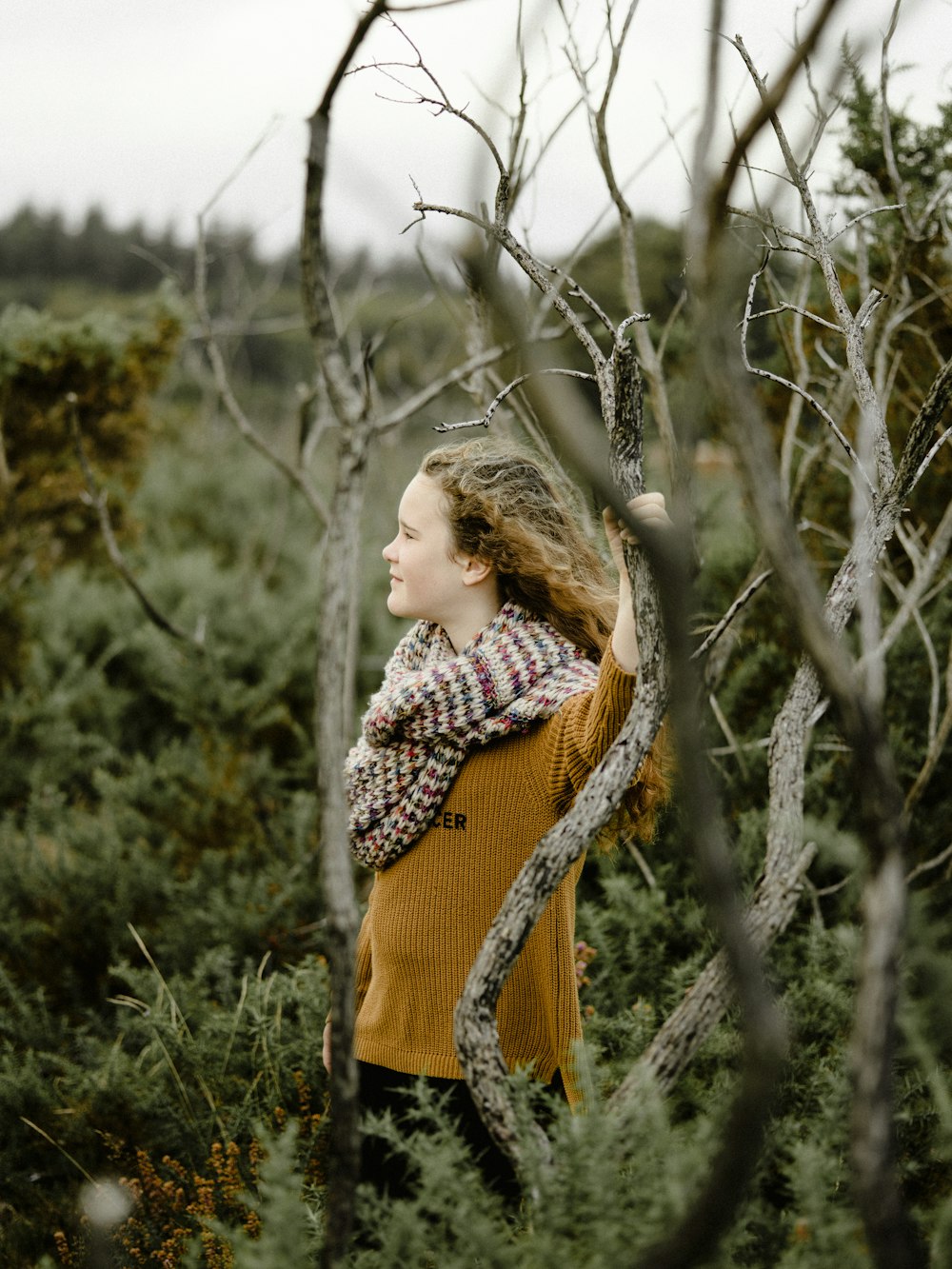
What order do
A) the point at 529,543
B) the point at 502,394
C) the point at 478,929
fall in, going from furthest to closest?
the point at 529,543 → the point at 478,929 → the point at 502,394

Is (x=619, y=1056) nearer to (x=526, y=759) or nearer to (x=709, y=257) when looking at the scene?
(x=526, y=759)

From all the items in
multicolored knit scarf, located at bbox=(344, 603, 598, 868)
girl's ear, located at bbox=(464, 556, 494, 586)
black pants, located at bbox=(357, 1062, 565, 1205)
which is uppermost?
girl's ear, located at bbox=(464, 556, 494, 586)

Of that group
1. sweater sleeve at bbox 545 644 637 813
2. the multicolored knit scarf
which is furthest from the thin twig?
the multicolored knit scarf

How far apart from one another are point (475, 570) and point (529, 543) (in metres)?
0.11

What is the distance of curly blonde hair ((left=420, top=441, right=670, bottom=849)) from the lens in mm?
1800

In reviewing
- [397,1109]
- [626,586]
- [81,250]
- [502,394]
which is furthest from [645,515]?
[81,250]

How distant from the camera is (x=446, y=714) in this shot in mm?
1706

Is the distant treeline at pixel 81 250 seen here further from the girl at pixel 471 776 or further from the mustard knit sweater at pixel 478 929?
the mustard knit sweater at pixel 478 929

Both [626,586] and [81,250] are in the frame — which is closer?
[626,586]

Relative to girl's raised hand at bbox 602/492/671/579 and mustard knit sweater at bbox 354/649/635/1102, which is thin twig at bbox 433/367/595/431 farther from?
mustard knit sweater at bbox 354/649/635/1102

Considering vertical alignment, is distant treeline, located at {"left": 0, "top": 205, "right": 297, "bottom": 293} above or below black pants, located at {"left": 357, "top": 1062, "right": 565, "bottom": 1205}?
above

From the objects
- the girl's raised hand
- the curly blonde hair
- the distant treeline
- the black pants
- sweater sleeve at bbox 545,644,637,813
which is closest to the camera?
the girl's raised hand

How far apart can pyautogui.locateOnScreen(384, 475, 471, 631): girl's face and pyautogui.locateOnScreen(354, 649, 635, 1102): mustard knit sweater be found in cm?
29

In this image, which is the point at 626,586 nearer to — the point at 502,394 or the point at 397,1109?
the point at 502,394
